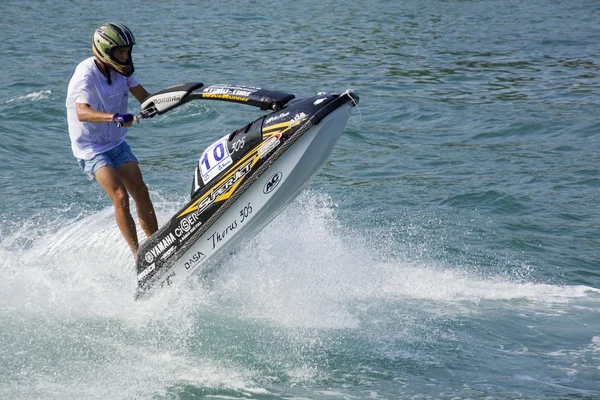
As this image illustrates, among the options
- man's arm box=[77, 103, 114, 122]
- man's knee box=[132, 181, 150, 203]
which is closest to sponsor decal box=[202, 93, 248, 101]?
man's arm box=[77, 103, 114, 122]

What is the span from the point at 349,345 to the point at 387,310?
793 mm

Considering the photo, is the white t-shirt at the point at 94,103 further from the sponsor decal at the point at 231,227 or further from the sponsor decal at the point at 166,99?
the sponsor decal at the point at 231,227

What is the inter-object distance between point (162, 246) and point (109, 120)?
126 centimetres

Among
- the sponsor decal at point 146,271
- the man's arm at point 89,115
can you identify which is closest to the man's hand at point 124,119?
the man's arm at point 89,115

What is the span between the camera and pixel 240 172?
24.3ft

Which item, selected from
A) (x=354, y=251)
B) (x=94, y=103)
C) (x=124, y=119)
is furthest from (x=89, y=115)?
(x=354, y=251)

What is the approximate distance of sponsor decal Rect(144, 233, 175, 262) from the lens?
773 cm

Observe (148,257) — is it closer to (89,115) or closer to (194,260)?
(194,260)

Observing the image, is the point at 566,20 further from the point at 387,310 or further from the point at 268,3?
the point at 387,310

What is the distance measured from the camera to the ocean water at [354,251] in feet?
23.6

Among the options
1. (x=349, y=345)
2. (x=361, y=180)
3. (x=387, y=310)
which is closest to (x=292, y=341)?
(x=349, y=345)

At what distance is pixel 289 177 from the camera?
24.0 ft

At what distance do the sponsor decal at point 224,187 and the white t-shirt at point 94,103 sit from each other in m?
0.87

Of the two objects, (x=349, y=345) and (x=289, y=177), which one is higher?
(x=289, y=177)
